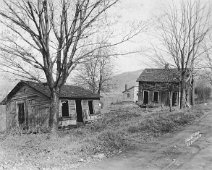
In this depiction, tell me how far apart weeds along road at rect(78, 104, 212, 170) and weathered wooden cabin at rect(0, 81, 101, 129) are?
11410 millimetres

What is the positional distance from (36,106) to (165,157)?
14318 mm

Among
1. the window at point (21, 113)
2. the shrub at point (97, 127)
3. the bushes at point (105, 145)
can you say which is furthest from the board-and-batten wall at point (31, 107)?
the bushes at point (105, 145)

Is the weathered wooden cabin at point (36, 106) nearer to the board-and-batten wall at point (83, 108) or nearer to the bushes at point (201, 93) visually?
the board-and-batten wall at point (83, 108)

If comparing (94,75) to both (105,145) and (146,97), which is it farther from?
(105,145)

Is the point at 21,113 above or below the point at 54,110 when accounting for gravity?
below

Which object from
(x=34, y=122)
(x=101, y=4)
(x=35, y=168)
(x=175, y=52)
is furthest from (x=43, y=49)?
(x=175, y=52)

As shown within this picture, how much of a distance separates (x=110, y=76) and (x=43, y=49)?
112 feet

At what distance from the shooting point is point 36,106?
766 inches

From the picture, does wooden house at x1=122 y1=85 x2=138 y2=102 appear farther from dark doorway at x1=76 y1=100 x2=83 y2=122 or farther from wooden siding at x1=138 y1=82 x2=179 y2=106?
dark doorway at x1=76 y1=100 x2=83 y2=122

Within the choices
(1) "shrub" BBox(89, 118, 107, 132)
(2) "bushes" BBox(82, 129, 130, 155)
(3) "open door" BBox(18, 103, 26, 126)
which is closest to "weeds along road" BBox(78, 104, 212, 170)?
(2) "bushes" BBox(82, 129, 130, 155)

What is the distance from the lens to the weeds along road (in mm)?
6832

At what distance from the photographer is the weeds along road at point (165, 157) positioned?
683cm

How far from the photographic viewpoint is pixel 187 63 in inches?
902

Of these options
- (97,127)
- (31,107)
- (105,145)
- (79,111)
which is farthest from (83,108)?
(105,145)
